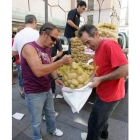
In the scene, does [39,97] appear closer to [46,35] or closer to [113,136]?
[46,35]

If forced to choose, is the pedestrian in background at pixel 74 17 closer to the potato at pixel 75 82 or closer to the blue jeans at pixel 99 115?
the potato at pixel 75 82

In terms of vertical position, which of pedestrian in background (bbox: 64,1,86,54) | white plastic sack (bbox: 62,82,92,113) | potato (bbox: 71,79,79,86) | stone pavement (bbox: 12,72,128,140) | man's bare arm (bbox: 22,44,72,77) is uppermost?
pedestrian in background (bbox: 64,1,86,54)

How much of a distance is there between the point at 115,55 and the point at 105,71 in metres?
0.25

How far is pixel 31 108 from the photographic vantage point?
169cm

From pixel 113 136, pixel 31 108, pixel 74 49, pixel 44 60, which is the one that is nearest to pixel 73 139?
pixel 113 136

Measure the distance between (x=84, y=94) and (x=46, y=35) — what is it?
91 cm

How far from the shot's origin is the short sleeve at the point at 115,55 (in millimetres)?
1233

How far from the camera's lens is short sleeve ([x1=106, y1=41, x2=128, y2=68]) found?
1.23 metres

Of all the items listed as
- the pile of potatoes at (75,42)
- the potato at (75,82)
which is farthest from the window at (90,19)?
the potato at (75,82)

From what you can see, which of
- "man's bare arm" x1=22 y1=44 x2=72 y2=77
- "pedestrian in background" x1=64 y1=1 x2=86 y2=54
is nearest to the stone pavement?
"man's bare arm" x1=22 y1=44 x2=72 y2=77

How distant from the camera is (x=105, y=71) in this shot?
1426mm

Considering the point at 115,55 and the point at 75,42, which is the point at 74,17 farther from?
the point at 115,55

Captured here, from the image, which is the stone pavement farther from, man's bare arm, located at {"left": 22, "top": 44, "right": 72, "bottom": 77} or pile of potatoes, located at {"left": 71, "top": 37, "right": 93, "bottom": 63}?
man's bare arm, located at {"left": 22, "top": 44, "right": 72, "bottom": 77}

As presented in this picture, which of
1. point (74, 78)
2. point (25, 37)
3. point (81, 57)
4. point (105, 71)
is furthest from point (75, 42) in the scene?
point (105, 71)
